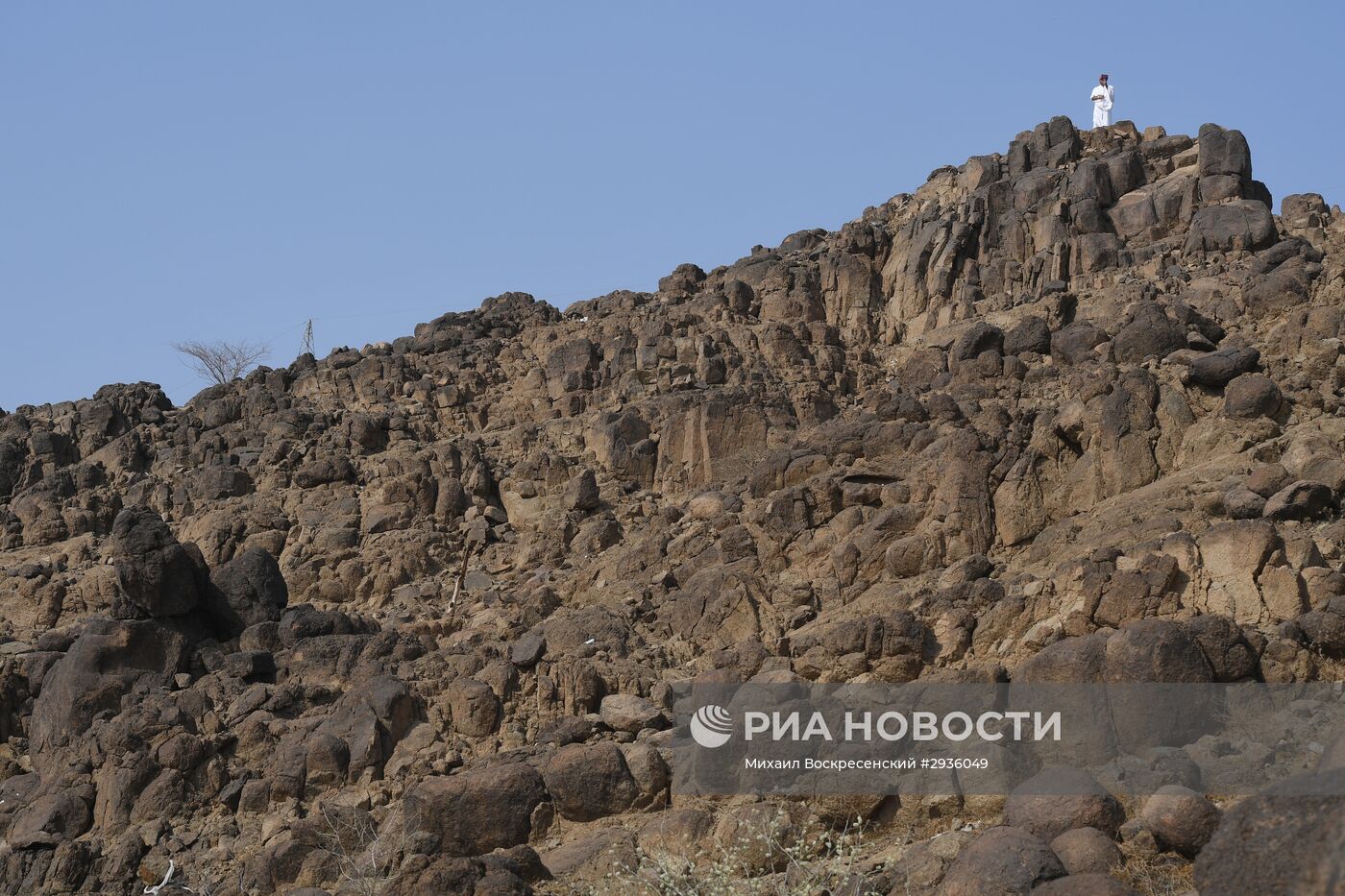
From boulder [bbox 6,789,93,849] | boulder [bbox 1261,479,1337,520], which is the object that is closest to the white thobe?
boulder [bbox 1261,479,1337,520]

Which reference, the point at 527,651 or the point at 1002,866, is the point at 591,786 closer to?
the point at 527,651

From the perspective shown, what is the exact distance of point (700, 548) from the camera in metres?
32.2

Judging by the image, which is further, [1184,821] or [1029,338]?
[1029,338]

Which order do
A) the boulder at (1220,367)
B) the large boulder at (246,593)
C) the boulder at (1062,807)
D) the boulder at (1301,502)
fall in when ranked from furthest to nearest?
the large boulder at (246,593) < the boulder at (1220,367) < the boulder at (1301,502) < the boulder at (1062,807)

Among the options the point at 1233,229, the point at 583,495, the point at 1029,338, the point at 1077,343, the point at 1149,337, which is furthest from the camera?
the point at 1233,229

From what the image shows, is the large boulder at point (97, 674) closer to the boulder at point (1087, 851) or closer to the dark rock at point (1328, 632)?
the boulder at point (1087, 851)

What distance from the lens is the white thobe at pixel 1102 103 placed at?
49000 mm

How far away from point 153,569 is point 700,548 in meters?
11.1

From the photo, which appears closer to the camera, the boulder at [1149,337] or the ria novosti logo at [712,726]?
the ria novosti logo at [712,726]

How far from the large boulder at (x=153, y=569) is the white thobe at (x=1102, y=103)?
105 ft

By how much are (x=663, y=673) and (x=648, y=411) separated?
40.5 feet

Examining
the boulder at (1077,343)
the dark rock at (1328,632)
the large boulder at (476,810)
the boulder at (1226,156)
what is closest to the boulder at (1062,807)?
the dark rock at (1328,632)

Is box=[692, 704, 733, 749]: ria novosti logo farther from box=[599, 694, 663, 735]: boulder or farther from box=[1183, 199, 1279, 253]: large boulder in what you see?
box=[1183, 199, 1279, 253]: large boulder

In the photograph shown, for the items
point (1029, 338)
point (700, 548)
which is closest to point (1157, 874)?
point (700, 548)
